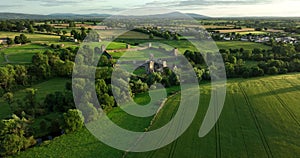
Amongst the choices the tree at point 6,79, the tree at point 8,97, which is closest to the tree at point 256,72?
the tree at point 8,97

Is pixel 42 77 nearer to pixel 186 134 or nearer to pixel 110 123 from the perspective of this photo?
pixel 110 123

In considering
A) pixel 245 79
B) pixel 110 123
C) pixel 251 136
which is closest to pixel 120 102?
pixel 110 123

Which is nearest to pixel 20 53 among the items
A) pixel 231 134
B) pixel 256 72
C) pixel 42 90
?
pixel 42 90

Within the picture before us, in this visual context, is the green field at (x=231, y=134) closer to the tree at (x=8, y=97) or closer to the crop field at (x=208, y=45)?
the tree at (x=8, y=97)

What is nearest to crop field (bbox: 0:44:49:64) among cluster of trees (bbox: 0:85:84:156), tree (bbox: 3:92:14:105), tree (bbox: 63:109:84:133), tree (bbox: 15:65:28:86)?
tree (bbox: 15:65:28:86)

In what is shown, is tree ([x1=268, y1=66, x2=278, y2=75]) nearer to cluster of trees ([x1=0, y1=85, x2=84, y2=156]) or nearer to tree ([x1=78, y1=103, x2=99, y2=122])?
tree ([x1=78, y1=103, x2=99, y2=122])
